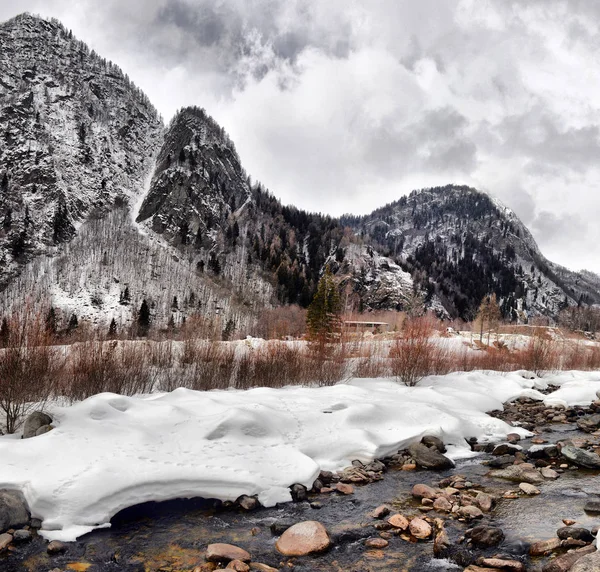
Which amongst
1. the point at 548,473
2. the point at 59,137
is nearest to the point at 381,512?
the point at 548,473

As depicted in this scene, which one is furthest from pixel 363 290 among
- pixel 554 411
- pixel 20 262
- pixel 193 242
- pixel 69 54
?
pixel 69 54

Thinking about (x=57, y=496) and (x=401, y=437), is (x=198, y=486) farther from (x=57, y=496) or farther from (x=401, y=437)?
(x=401, y=437)

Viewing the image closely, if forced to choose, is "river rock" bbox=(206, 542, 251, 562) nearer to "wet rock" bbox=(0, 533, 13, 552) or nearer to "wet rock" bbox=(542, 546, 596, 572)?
"wet rock" bbox=(0, 533, 13, 552)

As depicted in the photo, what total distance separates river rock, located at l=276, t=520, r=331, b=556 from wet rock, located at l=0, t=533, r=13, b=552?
3779 millimetres

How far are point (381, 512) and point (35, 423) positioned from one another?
7.06 m

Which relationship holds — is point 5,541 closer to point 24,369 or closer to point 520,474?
point 24,369

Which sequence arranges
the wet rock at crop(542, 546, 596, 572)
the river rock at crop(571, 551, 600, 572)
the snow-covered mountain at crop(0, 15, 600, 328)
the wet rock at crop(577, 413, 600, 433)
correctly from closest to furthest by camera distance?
the river rock at crop(571, 551, 600, 572) → the wet rock at crop(542, 546, 596, 572) → the wet rock at crop(577, 413, 600, 433) → the snow-covered mountain at crop(0, 15, 600, 328)

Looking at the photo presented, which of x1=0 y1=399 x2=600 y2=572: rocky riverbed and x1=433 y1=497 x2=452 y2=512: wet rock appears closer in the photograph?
x1=0 y1=399 x2=600 y2=572: rocky riverbed

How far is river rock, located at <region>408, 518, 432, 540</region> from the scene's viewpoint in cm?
629

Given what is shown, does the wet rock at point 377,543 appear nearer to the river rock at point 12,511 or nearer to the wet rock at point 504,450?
the river rock at point 12,511

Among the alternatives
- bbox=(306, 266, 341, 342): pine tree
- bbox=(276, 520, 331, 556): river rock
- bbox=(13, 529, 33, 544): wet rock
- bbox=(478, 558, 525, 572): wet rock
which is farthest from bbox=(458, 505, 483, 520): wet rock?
bbox=(306, 266, 341, 342): pine tree

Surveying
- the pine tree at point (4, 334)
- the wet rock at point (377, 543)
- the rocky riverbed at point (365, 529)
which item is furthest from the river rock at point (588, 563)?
the pine tree at point (4, 334)

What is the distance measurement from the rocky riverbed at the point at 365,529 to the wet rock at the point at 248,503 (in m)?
0.02

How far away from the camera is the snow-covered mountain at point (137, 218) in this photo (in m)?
113
